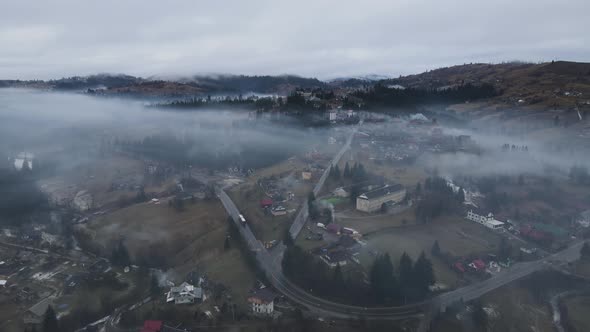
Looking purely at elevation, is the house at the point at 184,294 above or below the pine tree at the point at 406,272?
below

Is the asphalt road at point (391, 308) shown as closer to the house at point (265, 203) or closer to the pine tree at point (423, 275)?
the pine tree at point (423, 275)

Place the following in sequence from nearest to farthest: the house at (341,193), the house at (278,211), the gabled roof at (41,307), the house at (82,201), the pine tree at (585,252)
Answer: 1. the gabled roof at (41,307)
2. the pine tree at (585,252)
3. the house at (278,211)
4. the house at (341,193)
5. the house at (82,201)

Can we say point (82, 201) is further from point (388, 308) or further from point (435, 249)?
point (435, 249)

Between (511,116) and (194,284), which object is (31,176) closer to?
(194,284)

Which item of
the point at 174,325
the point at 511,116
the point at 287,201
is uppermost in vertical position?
the point at 511,116

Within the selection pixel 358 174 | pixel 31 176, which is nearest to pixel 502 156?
pixel 358 174

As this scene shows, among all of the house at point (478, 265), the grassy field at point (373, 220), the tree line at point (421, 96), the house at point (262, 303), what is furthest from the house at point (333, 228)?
the tree line at point (421, 96)

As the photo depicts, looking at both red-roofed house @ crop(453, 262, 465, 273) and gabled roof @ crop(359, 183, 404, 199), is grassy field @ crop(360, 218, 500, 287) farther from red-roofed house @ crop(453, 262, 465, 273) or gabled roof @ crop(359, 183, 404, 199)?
gabled roof @ crop(359, 183, 404, 199)

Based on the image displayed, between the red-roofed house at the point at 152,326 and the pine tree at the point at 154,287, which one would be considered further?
the pine tree at the point at 154,287
